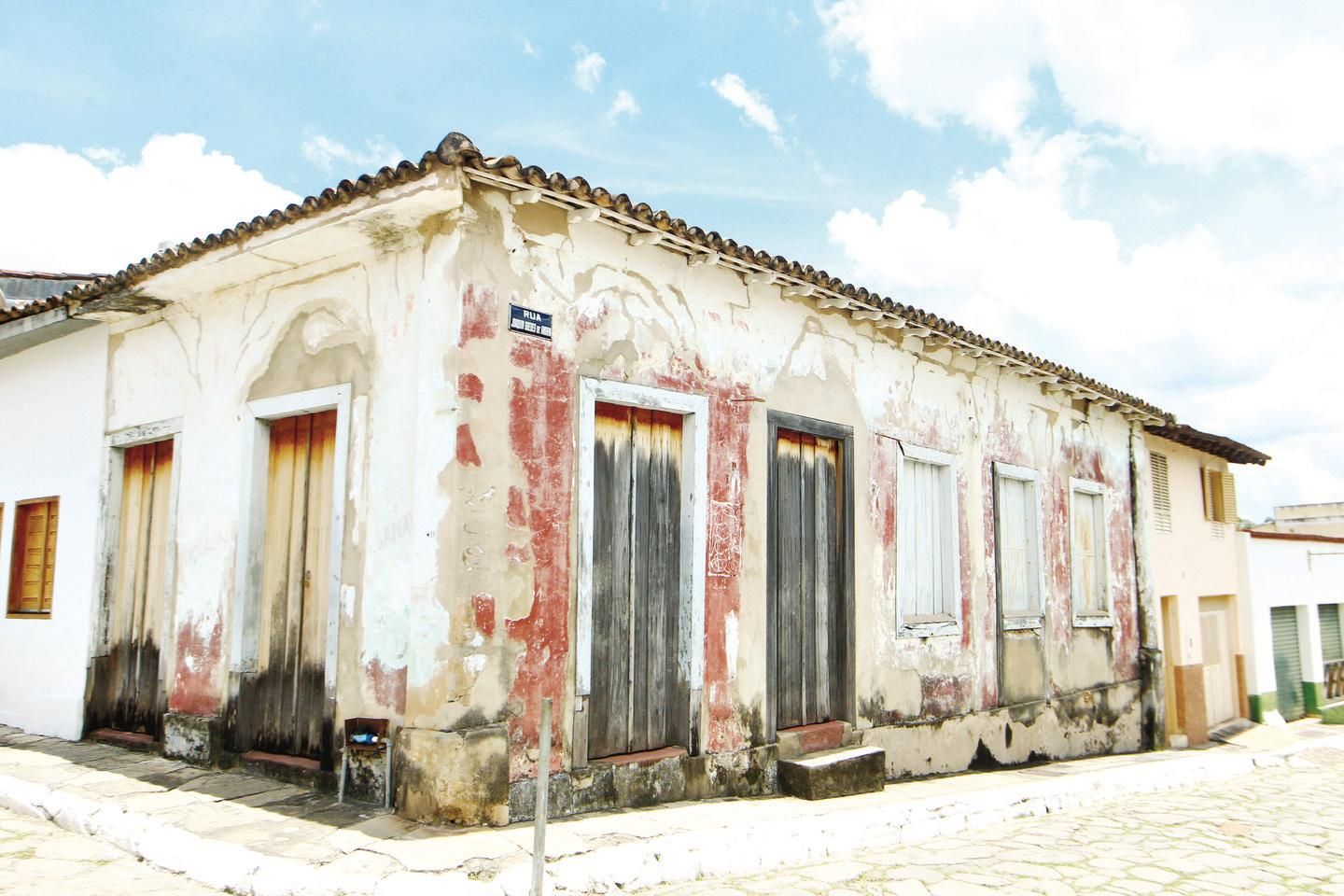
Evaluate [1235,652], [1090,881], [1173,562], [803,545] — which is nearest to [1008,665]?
[803,545]

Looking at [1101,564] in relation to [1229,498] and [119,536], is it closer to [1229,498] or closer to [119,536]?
[1229,498]

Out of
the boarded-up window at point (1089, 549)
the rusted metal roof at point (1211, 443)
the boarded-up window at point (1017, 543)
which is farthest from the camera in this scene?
the rusted metal roof at point (1211, 443)

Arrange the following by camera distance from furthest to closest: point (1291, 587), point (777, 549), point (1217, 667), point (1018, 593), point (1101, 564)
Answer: point (1291, 587) → point (1217, 667) → point (1101, 564) → point (1018, 593) → point (777, 549)

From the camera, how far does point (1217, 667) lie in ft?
51.9

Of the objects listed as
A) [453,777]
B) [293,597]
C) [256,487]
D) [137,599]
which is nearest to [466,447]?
[453,777]

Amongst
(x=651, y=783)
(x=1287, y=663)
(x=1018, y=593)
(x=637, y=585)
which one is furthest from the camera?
(x=1287, y=663)

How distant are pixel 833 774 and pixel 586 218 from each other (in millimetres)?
4033

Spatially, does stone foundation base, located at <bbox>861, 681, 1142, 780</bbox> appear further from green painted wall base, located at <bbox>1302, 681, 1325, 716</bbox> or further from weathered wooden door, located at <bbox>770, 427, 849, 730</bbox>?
green painted wall base, located at <bbox>1302, 681, 1325, 716</bbox>

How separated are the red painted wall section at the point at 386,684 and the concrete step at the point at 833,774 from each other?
285 cm

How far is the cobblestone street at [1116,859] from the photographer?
4984 mm

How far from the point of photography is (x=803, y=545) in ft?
24.9

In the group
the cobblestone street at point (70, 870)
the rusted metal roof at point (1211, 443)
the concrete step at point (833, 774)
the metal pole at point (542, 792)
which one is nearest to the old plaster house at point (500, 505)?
the concrete step at point (833, 774)

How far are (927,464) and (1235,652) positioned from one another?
35.1 ft

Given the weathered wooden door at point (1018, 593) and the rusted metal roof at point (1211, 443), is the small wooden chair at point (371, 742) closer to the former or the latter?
the weathered wooden door at point (1018, 593)
